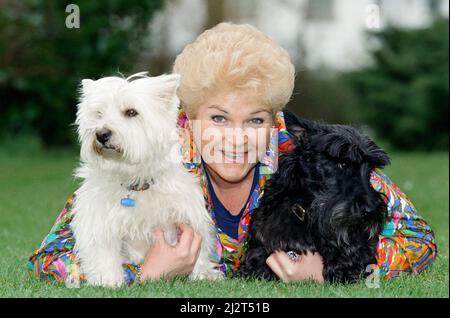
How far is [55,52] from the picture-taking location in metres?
15.8

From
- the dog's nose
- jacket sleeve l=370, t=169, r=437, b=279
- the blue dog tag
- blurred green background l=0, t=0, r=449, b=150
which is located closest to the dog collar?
the blue dog tag

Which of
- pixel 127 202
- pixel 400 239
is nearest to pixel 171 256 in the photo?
pixel 127 202

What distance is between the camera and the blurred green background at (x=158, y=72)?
32.4 ft

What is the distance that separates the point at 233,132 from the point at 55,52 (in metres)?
12.6

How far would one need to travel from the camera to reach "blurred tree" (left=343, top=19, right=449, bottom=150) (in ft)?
64.3

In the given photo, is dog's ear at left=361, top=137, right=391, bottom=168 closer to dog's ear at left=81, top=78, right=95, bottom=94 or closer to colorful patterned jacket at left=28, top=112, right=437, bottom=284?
colorful patterned jacket at left=28, top=112, right=437, bottom=284

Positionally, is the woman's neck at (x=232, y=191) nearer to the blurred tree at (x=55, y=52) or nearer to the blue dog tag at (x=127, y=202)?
the blue dog tag at (x=127, y=202)

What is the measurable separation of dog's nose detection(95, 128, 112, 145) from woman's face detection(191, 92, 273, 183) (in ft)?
2.26

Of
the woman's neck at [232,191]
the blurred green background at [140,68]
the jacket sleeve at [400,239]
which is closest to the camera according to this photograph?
the jacket sleeve at [400,239]

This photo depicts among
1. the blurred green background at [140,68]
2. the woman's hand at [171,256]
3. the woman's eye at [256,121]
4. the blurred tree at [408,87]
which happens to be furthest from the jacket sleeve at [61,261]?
the blurred tree at [408,87]
